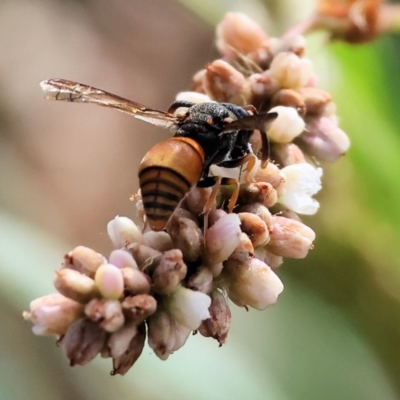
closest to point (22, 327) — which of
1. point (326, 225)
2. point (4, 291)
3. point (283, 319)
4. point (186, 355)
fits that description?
point (4, 291)

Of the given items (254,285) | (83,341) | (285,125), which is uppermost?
(285,125)

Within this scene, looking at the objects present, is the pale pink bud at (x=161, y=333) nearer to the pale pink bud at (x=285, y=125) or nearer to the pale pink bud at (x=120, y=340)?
the pale pink bud at (x=120, y=340)

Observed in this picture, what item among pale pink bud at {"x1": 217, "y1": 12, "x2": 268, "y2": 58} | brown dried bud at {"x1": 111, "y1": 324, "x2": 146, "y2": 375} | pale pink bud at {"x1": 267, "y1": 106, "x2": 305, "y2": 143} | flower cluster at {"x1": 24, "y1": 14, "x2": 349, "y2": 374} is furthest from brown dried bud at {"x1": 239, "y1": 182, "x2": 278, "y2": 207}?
pale pink bud at {"x1": 217, "y1": 12, "x2": 268, "y2": 58}

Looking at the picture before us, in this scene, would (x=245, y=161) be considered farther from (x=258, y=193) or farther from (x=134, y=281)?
(x=134, y=281)

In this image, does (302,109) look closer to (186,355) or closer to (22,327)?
(186,355)

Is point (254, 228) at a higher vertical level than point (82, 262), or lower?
higher

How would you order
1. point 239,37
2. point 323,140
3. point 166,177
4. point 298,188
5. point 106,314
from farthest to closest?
point 239,37, point 323,140, point 298,188, point 166,177, point 106,314

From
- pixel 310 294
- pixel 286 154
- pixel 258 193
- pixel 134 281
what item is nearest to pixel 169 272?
pixel 134 281
